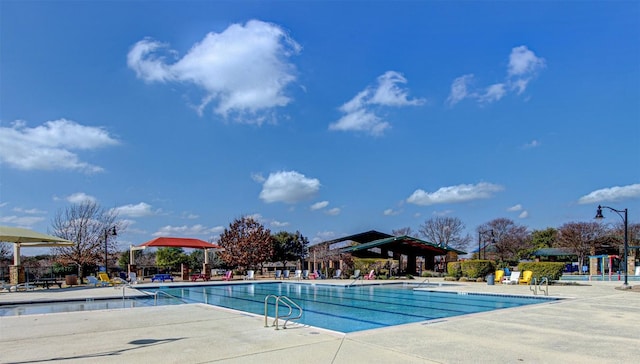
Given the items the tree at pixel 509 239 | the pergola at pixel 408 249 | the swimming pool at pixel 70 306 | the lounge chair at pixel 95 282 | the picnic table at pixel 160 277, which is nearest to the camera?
the swimming pool at pixel 70 306

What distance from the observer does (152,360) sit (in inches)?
241

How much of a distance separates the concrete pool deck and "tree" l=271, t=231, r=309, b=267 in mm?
35598

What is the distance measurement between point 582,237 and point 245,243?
30.4 meters

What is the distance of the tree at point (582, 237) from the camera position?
39469 mm

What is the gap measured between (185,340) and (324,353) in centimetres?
266

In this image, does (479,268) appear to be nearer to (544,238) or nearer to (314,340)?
(314,340)

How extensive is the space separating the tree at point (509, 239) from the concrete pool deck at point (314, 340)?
139 ft

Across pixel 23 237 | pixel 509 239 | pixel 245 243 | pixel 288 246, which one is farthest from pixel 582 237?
pixel 23 237

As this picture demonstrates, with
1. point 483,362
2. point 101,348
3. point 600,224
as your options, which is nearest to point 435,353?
point 483,362

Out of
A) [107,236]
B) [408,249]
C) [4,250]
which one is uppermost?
[107,236]

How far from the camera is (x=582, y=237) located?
40.2m

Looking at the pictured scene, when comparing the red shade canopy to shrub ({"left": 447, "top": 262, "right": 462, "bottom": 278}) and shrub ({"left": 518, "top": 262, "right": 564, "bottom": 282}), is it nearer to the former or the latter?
shrub ({"left": 447, "top": 262, "right": 462, "bottom": 278})

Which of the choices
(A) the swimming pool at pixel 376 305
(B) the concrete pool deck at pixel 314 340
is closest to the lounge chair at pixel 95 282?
(A) the swimming pool at pixel 376 305

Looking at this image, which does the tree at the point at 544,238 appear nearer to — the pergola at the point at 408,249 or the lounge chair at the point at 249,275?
the pergola at the point at 408,249
